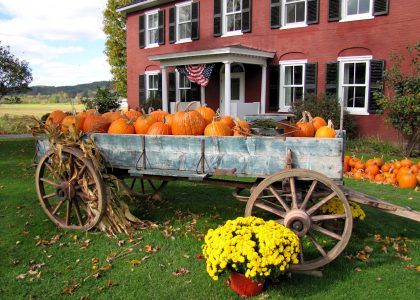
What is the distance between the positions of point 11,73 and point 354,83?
15.7m

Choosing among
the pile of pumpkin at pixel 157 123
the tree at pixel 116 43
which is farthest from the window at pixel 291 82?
the tree at pixel 116 43

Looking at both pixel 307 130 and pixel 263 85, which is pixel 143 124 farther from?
pixel 263 85

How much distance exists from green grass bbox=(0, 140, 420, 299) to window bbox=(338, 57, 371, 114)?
8715mm

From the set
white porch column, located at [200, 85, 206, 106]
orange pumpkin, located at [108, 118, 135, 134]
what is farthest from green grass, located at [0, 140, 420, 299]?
white porch column, located at [200, 85, 206, 106]

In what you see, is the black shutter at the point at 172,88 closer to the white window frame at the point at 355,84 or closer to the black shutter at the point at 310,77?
the black shutter at the point at 310,77

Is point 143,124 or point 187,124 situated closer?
point 187,124

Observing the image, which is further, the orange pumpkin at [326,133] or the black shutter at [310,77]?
the black shutter at [310,77]

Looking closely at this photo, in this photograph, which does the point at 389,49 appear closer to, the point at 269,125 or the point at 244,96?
the point at 244,96

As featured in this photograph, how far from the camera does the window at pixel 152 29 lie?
70.8 ft

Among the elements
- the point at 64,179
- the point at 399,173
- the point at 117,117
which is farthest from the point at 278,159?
the point at 399,173

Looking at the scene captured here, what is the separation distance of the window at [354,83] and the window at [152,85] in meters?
10.4

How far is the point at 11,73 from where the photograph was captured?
19484mm

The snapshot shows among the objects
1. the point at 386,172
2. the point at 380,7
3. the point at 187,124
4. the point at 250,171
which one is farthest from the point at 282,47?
the point at 250,171

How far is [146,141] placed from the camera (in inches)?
179
